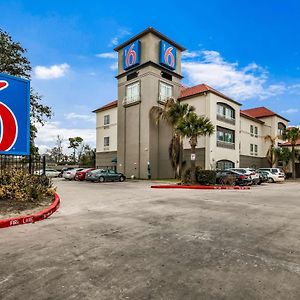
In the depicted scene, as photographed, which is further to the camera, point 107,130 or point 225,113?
point 107,130

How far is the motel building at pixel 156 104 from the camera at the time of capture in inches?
1330

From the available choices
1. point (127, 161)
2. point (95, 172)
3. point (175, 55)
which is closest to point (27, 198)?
point (95, 172)

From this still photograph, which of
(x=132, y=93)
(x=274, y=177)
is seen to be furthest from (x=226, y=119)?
(x=132, y=93)

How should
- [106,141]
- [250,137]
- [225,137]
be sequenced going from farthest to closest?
[250,137]
[106,141]
[225,137]

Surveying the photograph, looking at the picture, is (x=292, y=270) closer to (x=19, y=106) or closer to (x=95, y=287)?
(x=95, y=287)

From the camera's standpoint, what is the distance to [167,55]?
116ft

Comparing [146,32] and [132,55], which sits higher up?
[146,32]

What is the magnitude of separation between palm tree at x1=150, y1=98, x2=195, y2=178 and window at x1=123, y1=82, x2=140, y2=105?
10.7 feet

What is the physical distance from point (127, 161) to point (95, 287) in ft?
107

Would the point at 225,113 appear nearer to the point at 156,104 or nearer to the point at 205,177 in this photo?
the point at 156,104

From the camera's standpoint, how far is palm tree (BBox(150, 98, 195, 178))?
98.6 ft

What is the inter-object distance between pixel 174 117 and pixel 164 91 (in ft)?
23.2

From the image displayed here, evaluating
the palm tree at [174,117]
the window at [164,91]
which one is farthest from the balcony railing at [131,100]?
the window at [164,91]

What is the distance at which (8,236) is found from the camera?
6289mm
